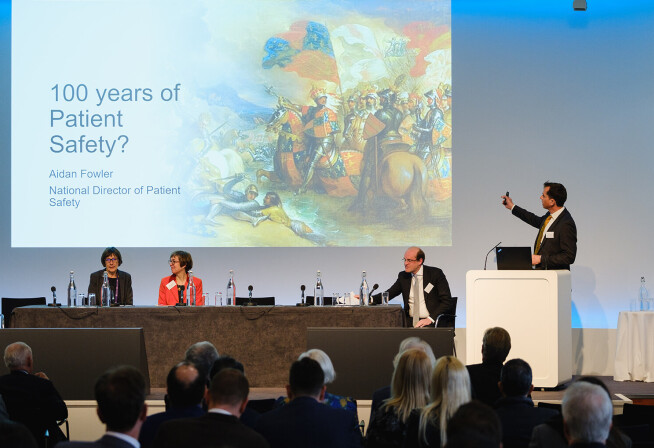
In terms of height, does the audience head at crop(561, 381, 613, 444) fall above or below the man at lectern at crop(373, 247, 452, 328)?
below

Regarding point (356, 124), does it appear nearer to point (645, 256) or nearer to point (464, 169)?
point (464, 169)

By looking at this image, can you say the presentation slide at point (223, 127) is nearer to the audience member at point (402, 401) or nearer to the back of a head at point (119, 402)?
the audience member at point (402, 401)

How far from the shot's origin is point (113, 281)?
7.11m

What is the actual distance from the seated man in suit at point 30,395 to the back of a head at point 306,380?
67.0 inches

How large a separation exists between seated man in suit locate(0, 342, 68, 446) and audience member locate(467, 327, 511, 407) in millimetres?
2209

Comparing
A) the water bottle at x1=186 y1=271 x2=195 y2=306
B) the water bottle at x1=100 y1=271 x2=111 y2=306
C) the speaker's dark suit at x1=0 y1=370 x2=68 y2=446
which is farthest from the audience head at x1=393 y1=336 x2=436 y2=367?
the water bottle at x1=100 y1=271 x2=111 y2=306

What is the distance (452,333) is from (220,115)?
3.71 m

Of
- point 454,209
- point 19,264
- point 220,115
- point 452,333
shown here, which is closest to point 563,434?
point 452,333

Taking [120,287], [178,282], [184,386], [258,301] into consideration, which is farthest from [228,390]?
[120,287]

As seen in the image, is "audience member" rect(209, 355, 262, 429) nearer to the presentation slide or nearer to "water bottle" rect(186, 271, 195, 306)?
"water bottle" rect(186, 271, 195, 306)

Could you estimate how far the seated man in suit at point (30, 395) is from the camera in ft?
14.6

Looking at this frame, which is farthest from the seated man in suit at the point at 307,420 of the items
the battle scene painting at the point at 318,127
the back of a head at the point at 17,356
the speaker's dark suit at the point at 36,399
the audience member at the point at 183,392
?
the battle scene painting at the point at 318,127

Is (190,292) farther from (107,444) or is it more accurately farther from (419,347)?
(107,444)

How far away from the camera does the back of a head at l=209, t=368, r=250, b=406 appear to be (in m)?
2.92
